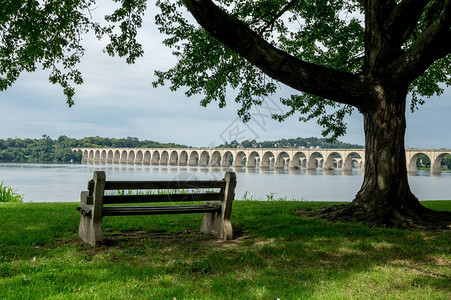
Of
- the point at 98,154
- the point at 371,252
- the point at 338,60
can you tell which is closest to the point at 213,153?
the point at 98,154

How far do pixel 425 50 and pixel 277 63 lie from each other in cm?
250

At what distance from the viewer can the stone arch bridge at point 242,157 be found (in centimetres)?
7026

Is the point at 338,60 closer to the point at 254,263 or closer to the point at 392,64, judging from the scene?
the point at 392,64

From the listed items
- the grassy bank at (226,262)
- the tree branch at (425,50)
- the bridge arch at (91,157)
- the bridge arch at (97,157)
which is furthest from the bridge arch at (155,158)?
the tree branch at (425,50)

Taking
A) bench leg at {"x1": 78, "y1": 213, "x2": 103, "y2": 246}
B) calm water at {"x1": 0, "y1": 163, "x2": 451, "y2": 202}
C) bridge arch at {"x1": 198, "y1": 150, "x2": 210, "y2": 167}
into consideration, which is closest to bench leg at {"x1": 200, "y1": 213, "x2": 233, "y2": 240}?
calm water at {"x1": 0, "y1": 163, "x2": 451, "y2": 202}

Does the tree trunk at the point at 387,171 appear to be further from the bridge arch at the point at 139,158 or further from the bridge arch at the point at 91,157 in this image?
the bridge arch at the point at 91,157

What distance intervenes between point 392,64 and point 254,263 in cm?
442

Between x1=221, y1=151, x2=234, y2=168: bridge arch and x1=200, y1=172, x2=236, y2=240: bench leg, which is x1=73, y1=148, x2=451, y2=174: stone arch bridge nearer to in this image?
x1=221, y1=151, x2=234, y2=168: bridge arch

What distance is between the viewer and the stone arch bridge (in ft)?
231

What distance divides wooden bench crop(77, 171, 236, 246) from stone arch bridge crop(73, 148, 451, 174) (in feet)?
230

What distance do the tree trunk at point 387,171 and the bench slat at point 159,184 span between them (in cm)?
262

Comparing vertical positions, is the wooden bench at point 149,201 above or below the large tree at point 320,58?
below

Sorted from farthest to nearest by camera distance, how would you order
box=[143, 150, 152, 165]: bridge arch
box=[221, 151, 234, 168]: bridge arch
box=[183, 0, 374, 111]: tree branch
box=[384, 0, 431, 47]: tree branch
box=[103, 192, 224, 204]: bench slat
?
box=[143, 150, 152, 165]: bridge arch < box=[221, 151, 234, 168]: bridge arch < box=[384, 0, 431, 47]: tree branch < box=[183, 0, 374, 111]: tree branch < box=[103, 192, 224, 204]: bench slat

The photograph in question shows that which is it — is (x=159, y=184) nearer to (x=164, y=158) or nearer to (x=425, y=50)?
(x=425, y=50)
